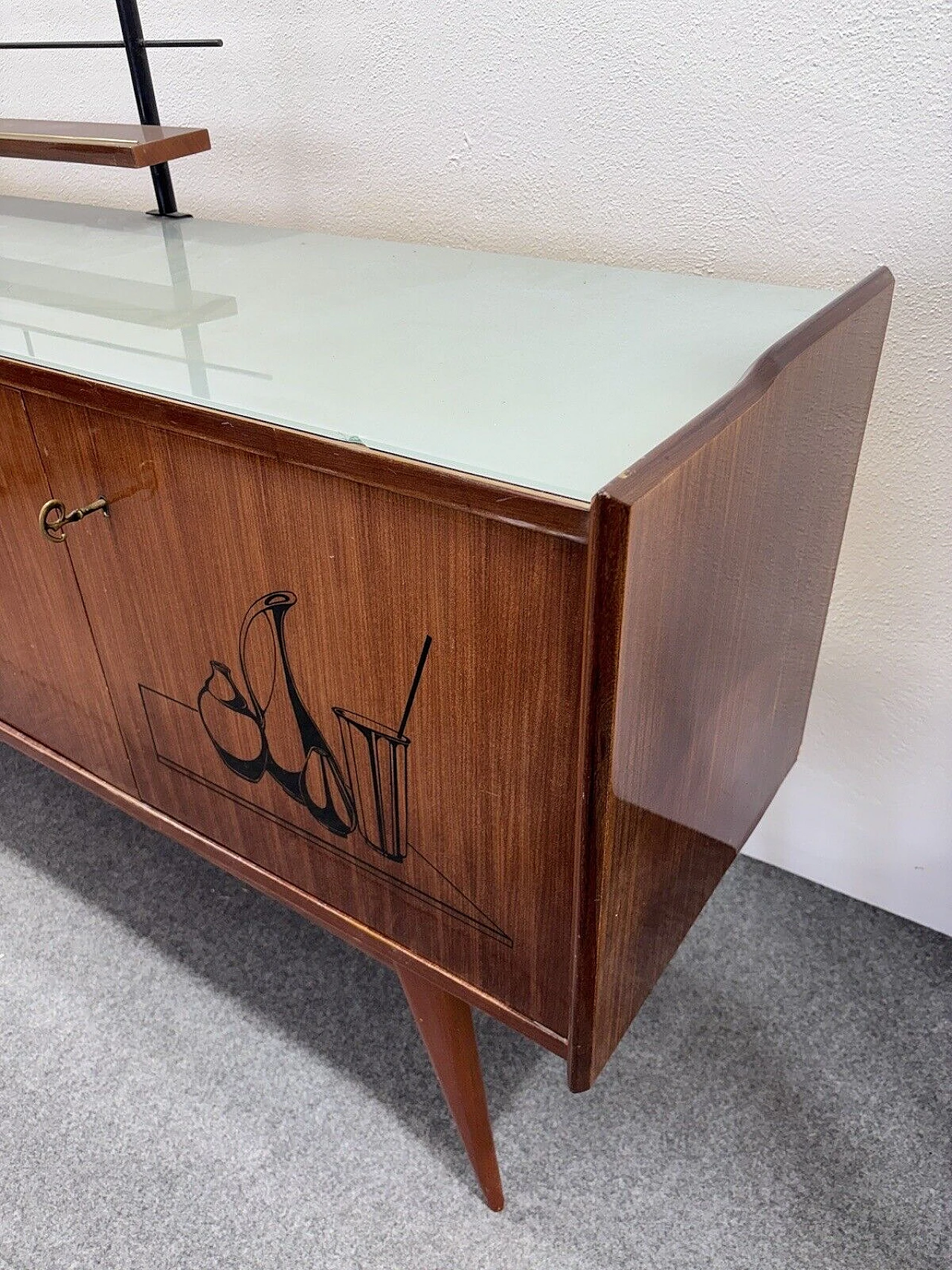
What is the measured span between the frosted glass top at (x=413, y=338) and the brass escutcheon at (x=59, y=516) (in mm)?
96

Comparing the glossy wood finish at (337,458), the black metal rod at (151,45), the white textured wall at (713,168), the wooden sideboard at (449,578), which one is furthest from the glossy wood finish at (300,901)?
the black metal rod at (151,45)

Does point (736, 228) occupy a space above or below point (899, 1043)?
above

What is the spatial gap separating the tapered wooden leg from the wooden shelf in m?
0.71

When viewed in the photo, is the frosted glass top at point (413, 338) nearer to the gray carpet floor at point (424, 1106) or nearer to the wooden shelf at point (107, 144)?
the wooden shelf at point (107, 144)

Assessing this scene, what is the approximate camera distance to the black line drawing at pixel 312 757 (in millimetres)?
622

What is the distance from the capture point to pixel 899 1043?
944 millimetres

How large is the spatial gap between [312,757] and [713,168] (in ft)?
1.89

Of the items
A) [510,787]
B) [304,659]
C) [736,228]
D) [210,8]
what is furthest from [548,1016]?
[210,8]

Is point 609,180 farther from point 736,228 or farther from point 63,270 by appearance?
point 63,270

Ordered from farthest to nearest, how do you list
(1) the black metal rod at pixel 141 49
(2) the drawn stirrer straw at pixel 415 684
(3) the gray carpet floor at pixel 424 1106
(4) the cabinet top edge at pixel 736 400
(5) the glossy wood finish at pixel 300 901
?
(1) the black metal rod at pixel 141 49 → (3) the gray carpet floor at pixel 424 1106 → (5) the glossy wood finish at pixel 300 901 → (2) the drawn stirrer straw at pixel 415 684 → (4) the cabinet top edge at pixel 736 400

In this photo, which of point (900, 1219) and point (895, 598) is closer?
point (900, 1219)

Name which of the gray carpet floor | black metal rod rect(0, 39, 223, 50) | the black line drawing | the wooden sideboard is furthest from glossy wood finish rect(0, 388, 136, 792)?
black metal rod rect(0, 39, 223, 50)

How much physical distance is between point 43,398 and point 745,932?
2.80 feet

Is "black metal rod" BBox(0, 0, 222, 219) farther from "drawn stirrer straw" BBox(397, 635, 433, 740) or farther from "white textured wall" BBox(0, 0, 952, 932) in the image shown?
"drawn stirrer straw" BBox(397, 635, 433, 740)
